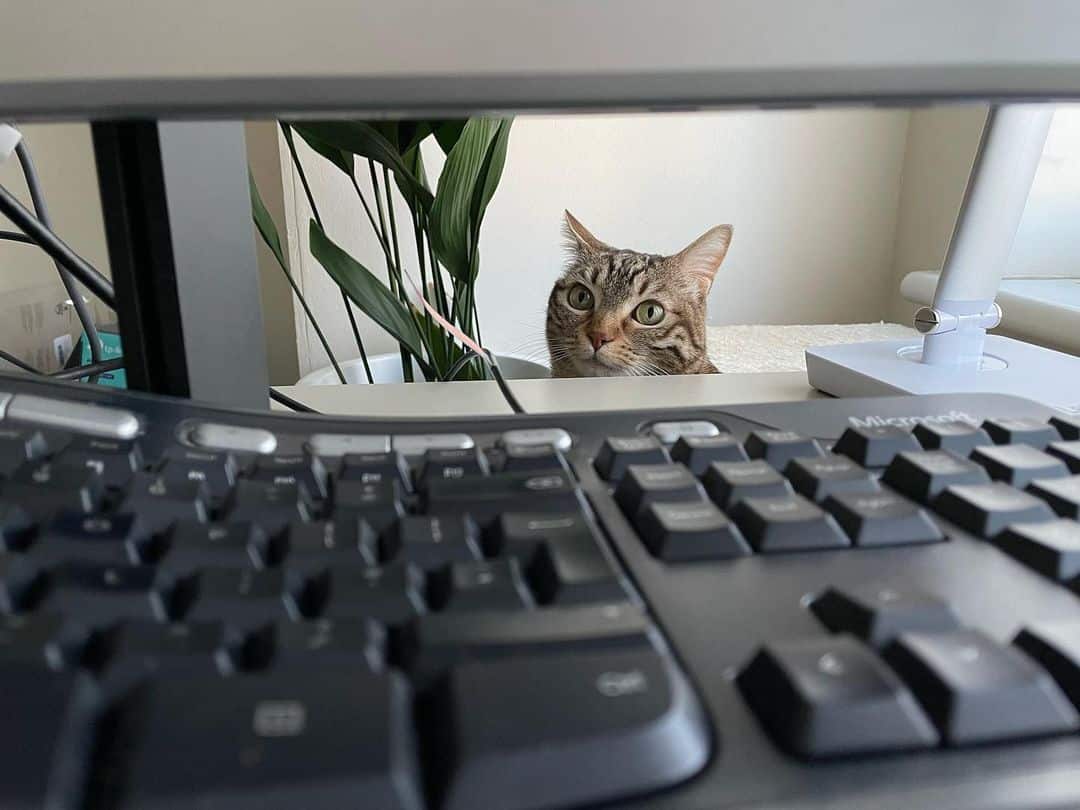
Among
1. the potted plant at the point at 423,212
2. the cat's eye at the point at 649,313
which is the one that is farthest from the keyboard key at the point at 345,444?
the cat's eye at the point at 649,313

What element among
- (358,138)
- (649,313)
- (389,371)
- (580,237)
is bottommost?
(389,371)

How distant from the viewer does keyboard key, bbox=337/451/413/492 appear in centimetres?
26

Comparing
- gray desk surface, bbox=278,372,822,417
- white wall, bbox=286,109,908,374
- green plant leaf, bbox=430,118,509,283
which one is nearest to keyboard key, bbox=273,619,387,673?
gray desk surface, bbox=278,372,822,417

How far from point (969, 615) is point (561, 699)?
11 centimetres

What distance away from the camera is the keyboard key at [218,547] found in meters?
0.20

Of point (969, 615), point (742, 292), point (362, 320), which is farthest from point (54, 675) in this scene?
point (742, 292)

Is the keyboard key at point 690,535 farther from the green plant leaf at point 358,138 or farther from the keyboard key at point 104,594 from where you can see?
the green plant leaf at point 358,138

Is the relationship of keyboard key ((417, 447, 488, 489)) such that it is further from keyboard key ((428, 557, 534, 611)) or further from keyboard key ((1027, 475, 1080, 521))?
keyboard key ((1027, 475, 1080, 521))

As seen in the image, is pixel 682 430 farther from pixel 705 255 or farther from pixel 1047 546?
pixel 705 255

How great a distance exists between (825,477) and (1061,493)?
0.07 m

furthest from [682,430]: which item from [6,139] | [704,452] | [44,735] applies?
[6,139]

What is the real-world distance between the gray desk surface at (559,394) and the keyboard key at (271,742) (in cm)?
40

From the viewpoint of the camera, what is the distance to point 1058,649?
0.17 m

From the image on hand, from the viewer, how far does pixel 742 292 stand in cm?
191
